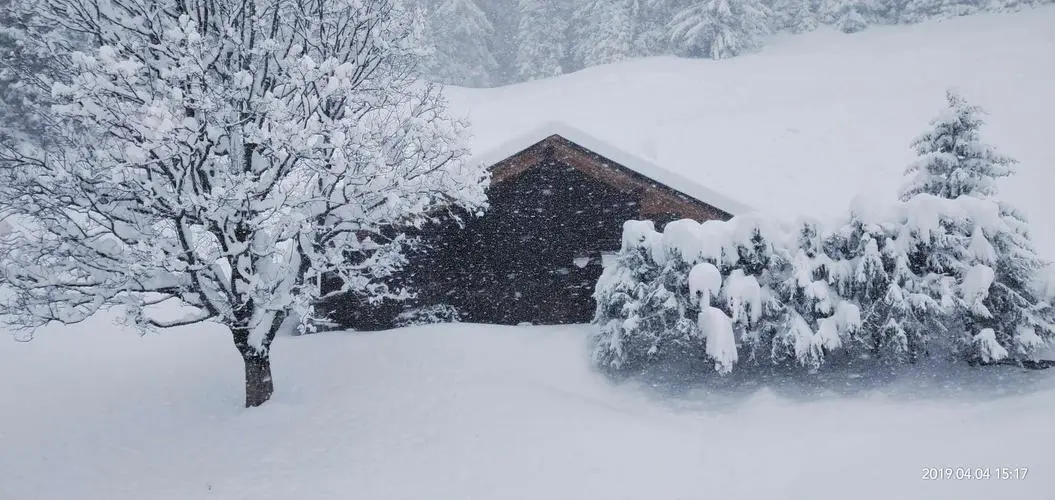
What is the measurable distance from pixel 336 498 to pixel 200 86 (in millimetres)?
5479

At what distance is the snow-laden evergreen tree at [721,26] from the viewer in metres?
33.6

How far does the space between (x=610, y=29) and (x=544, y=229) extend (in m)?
31.4

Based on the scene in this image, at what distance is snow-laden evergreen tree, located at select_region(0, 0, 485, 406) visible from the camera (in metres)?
6.62

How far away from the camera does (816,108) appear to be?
25.7 metres

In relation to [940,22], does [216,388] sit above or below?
below

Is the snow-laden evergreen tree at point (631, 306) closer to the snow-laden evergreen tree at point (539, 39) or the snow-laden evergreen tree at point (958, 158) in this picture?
the snow-laden evergreen tree at point (958, 158)

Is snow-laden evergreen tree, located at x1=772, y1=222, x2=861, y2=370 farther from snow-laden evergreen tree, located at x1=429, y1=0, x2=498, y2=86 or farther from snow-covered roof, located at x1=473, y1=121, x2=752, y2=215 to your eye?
snow-laden evergreen tree, located at x1=429, y1=0, x2=498, y2=86

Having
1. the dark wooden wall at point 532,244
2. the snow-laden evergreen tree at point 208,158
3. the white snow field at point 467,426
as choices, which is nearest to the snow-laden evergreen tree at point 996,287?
the white snow field at point 467,426

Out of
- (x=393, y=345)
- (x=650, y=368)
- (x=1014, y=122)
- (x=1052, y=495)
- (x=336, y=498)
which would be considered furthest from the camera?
(x=1014, y=122)

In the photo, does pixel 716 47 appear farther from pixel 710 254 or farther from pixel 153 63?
pixel 153 63

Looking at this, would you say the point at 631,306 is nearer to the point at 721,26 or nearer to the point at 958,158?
the point at 958,158

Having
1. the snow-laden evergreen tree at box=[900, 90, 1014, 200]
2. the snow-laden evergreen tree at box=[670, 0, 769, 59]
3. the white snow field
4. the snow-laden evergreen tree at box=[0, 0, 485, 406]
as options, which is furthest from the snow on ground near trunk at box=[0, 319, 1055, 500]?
the snow-laden evergreen tree at box=[670, 0, 769, 59]

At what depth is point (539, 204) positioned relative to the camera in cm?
1152

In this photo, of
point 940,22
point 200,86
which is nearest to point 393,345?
point 200,86
